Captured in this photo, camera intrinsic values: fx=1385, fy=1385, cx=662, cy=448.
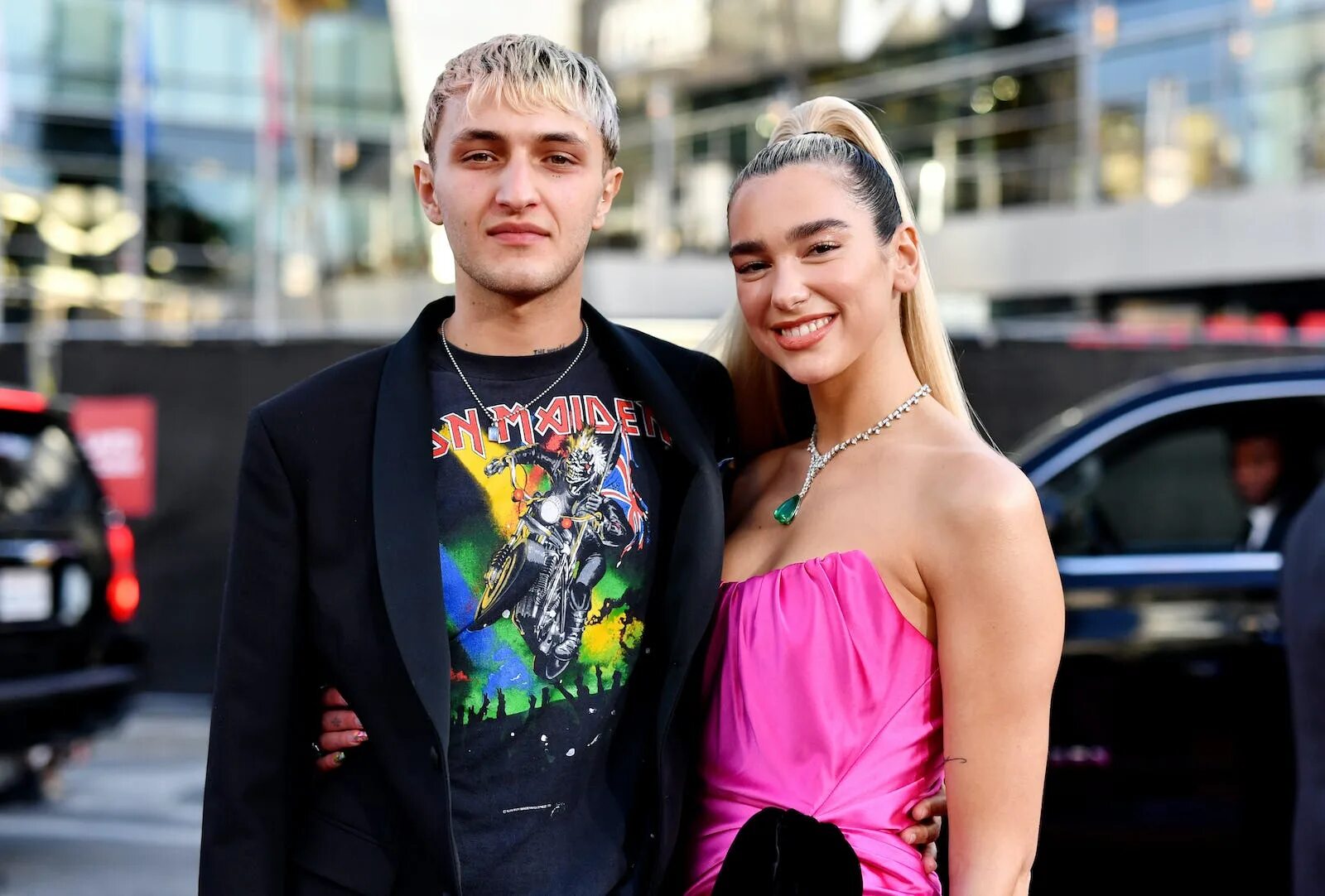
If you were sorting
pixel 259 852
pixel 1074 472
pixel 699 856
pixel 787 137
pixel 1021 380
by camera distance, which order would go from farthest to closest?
pixel 1021 380
pixel 1074 472
pixel 787 137
pixel 699 856
pixel 259 852

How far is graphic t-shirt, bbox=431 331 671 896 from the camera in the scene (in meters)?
2.09

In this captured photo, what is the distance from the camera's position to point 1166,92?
53.7ft

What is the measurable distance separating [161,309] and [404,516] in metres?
22.1

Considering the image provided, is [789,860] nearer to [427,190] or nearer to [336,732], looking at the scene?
[336,732]

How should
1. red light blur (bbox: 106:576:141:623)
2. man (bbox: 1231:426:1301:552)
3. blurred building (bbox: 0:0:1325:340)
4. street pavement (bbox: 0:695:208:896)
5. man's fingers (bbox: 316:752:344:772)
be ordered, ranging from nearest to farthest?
1. man's fingers (bbox: 316:752:344:772)
2. man (bbox: 1231:426:1301:552)
3. street pavement (bbox: 0:695:208:896)
4. red light blur (bbox: 106:576:141:623)
5. blurred building (bbox: 0:0:1325:340)

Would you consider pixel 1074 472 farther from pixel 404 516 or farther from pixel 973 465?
pixel 404 516

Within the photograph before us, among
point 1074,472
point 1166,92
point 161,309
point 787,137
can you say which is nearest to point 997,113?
point 1166,92

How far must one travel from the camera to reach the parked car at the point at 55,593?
6031mm

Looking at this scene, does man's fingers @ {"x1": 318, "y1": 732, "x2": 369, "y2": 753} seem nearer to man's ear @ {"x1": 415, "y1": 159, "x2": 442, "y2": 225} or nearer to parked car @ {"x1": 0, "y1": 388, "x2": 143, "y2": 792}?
man's ear @ {"x1": 415, "y1": 159, "x2": 442, "y2": 225}

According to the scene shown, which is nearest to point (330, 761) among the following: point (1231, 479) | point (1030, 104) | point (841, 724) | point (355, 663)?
point (355, 663)

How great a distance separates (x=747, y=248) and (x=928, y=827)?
3.25 ft

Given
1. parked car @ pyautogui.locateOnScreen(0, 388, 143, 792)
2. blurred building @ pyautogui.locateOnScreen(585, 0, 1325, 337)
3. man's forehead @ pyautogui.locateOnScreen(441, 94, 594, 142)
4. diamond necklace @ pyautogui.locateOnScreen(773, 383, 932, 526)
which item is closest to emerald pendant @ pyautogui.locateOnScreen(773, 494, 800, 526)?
diamond necklace @ pyautogui.locateOnScreen(773, 383, 932, 526)

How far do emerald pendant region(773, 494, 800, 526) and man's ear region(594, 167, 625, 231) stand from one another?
0.58 meters

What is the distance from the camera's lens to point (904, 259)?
7.76 ft
